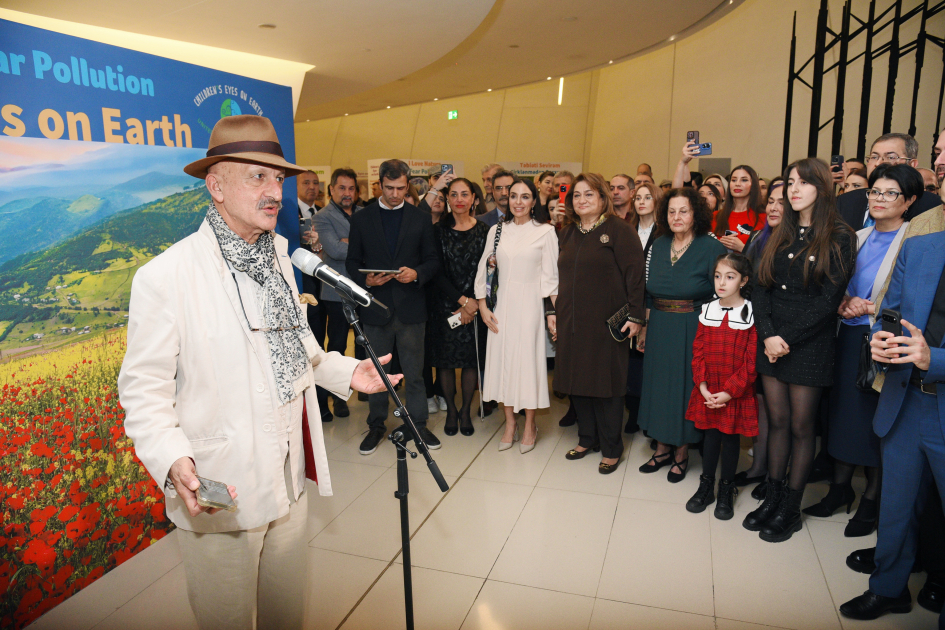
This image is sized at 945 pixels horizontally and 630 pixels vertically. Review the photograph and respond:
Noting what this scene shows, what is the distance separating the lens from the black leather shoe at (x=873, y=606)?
2154mm

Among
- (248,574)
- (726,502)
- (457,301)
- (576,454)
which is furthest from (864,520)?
(248,574)

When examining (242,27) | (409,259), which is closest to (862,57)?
(409,259)

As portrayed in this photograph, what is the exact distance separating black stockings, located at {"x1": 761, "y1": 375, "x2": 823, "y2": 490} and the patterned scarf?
219 cm

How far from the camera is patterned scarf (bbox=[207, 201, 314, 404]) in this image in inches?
61.6

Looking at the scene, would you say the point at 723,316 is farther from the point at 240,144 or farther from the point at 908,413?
the point at 240,144

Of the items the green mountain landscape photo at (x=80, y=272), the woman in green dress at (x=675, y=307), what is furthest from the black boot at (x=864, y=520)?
the green mountain landscape photo at (x=80, y=272)

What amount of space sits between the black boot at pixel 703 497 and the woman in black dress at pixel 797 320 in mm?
229

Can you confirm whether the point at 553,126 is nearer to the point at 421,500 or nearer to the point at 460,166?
the point at 460,166

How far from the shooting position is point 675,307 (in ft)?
10.4

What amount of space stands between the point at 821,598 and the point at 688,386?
117cm

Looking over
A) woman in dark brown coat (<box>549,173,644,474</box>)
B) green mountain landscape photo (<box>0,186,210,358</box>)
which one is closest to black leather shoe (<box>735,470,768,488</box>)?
woman in dark brown coat (<box>549,173,644,474</box>)

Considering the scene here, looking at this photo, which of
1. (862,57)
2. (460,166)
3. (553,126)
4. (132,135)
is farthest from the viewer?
(553,126)

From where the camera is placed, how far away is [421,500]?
3170 mm

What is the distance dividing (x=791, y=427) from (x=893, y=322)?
1.02 m
